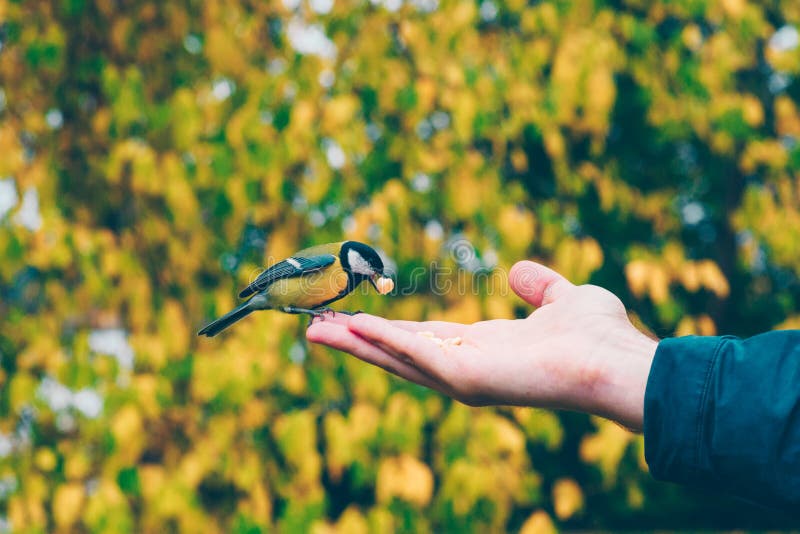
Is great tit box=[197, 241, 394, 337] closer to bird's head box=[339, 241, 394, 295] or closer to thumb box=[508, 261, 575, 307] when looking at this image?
bird's head box=[339, 241, 394, 295]

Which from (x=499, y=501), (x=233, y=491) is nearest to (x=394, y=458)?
(x=499, y=501)

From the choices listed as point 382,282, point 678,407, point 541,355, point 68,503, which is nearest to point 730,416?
point 678,407

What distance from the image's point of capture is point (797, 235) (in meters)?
3.27

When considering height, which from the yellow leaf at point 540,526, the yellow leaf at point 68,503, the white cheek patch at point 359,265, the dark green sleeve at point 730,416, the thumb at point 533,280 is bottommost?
the yellow leaf at point 540,526

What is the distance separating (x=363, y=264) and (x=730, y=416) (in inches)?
40.1

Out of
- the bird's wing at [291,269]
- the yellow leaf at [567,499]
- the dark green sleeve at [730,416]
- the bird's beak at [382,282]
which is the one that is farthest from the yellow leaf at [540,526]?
the dark green sleeve at [730,416]

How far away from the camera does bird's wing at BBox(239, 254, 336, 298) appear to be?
6.70ft

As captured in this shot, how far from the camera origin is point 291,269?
2064 mm

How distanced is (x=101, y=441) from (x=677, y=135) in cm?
250

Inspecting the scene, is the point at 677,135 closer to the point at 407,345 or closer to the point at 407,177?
the point at 407,177

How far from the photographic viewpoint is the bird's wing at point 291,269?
2043 mm

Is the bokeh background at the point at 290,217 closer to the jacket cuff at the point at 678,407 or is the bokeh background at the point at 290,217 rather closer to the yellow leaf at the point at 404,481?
the yellow leaf at the point at 404,481

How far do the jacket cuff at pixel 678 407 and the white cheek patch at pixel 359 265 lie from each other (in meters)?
0.87

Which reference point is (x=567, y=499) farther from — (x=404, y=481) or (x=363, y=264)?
(x=363, y=264)
